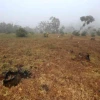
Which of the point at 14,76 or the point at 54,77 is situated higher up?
the point at 14,76

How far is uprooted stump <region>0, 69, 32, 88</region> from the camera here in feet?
21.9

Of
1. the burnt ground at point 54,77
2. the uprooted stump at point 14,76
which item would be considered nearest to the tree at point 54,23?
the burnt ground at point 54,77

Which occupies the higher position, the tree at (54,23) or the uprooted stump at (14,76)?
the tree at (54,23)

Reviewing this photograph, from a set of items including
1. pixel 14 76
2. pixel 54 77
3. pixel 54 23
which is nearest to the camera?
pixel 14 76

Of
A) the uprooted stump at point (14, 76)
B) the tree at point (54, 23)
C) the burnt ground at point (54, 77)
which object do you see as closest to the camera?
the burnt ground at point (54, 77)

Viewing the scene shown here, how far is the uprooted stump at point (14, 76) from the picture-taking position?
21.9 ft

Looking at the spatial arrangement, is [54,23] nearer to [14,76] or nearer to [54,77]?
[54,77]

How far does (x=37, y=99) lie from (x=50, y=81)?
150 centimetres

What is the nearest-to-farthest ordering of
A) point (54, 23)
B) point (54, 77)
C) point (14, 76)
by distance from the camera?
point (14, 76) → point (54, 77) → point (54, 23)

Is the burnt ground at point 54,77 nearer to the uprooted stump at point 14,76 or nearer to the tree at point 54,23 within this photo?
the uprooted stump at point 14,76

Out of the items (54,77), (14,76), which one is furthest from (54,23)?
(14,76)

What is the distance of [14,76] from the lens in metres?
7.02

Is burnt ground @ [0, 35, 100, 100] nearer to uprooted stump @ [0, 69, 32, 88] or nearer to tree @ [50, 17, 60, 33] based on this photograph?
uprooted stump @ [0, 69, 32, 88]

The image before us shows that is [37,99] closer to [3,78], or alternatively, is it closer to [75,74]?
[3,78]
